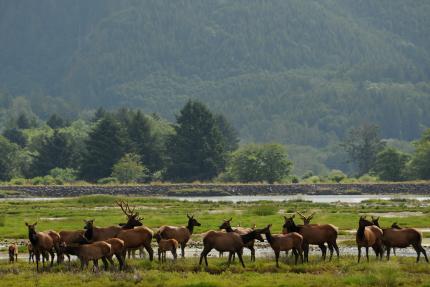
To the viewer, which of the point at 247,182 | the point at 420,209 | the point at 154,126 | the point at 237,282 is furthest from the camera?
the point at 154,126

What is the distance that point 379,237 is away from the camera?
41281 millimetres

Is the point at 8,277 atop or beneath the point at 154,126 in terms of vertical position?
beneath

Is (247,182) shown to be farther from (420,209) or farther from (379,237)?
(379,237)

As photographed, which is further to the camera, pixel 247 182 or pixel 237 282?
pixel 247 182

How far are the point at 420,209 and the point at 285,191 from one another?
5449 centimetres

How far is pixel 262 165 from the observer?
480ft

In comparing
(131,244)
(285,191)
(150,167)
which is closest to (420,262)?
(131,244)

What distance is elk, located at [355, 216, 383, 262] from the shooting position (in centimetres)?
4038

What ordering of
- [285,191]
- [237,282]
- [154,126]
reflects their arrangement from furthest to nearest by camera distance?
[154,126], [285,191], [237,282]

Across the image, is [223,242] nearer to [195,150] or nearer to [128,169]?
[128,169]

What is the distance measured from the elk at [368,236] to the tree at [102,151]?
109 m

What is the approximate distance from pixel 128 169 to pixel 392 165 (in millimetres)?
36983

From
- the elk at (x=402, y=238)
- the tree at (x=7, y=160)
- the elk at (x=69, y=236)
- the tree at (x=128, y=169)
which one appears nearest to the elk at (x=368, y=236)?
the elk at (x=402, y=238)

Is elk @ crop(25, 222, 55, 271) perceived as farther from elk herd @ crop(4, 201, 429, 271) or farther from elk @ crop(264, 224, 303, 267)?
elk @ crop(264, 224, 303, 267)
